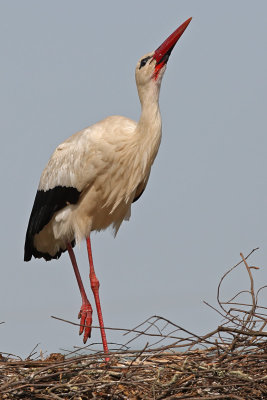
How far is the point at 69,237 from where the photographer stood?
8602 mm

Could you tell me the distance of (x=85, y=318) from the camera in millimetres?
8555

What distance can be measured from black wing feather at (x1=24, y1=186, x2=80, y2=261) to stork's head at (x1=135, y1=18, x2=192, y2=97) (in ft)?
4.17

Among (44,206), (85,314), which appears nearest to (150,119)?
(44,206)

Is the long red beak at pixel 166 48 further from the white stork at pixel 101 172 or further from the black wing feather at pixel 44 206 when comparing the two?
the black wing feather at pixel 44 206

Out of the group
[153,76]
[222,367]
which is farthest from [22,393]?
[153,76]

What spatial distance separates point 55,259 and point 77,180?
161cm

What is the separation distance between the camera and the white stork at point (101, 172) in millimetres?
7836

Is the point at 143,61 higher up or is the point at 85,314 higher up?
the point at 143,61

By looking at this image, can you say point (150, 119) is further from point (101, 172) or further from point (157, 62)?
point (101, 172)

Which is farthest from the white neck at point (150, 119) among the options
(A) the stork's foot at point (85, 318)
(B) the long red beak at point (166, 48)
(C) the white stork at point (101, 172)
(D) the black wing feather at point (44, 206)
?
(A) the stork's foot at point (85, 318)

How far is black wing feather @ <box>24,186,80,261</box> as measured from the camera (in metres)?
8.30

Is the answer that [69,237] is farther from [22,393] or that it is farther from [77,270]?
[22,393]

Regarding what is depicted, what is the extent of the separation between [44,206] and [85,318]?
1199 millimetres

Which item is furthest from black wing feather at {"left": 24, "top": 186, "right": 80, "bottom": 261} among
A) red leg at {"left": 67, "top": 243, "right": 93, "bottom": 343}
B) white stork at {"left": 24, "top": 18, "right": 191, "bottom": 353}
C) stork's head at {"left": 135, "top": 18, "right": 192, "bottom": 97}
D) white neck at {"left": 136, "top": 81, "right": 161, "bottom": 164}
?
stork's head at {"left": 135, "top": 18, "right": 192, "bottom": 97}
